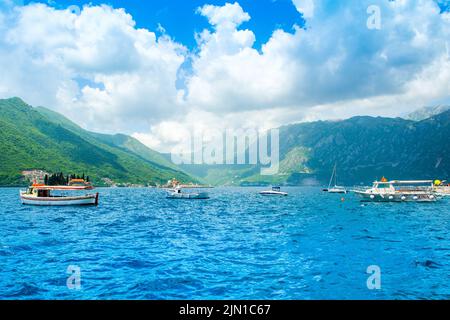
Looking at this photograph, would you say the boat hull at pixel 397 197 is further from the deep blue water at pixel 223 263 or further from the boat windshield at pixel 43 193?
the boat windshield at pixel 43 193

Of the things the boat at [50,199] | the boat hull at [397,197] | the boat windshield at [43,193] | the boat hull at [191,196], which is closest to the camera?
the boat at [50,199]

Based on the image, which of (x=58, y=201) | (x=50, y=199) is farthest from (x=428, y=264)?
(x=50, y=199)

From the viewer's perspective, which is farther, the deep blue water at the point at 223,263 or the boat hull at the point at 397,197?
the boat hull at the point at 397,197

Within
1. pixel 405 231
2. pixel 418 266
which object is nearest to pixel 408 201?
pixel 405 231

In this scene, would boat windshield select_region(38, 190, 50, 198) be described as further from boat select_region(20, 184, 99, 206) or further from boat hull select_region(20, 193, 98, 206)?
boat hull select_region(20, 193, 98, 206)

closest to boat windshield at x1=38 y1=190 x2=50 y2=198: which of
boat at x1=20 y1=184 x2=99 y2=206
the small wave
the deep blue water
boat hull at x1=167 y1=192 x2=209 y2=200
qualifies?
boat at x1=20 y1=184 x2=99 y2=206

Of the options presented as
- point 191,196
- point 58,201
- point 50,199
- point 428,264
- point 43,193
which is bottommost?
point 191,196

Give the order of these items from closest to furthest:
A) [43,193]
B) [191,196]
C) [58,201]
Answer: [58,201]
[43,193]
[191,196]

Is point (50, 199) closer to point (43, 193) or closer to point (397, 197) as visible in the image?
point (43, 193)

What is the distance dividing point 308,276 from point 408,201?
126064 millimetres

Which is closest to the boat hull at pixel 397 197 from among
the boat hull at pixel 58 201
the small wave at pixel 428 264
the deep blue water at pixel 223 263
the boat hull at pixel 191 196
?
the boat hull at pixel 191 196
